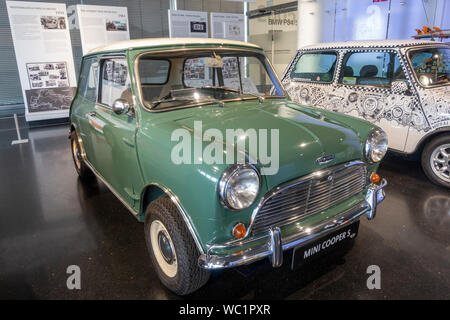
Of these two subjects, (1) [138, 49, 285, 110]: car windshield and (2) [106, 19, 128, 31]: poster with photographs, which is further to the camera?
(2) [106, 19, 128, 31]: poster with photographs

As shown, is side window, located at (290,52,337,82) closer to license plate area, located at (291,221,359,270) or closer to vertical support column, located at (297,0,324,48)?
vertical support column, located at (297,0,324,48)

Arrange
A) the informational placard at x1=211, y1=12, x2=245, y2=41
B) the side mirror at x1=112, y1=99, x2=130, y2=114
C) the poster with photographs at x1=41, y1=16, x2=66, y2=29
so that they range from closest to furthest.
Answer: the side mirror at x1=112, y1=99, x2=130, y2=114 → the poster with photographs at x1=41, y1=16, x2=66, y2=29 → the informational placard at x1=211, y1=12, x2=245, y2=41

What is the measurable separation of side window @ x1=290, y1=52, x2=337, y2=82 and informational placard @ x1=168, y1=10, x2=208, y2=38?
4040 mm

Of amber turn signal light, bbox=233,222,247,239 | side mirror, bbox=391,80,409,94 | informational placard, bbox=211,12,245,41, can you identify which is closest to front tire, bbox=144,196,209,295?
amber turn signal light, bbox=233,222,247,239

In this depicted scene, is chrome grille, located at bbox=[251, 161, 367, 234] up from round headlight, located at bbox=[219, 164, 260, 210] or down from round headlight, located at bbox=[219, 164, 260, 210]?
down

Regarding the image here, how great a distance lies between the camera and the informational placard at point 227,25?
27.8 ft

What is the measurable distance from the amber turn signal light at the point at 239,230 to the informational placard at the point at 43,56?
7.17 metres

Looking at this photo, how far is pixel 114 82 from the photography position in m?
2.87

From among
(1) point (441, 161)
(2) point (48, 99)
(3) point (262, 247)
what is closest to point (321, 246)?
(3) point (262, 247)

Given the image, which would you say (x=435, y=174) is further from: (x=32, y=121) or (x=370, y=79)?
(x=32, y=121)

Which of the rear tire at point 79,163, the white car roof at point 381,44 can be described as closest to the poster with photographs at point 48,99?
the rear tire at point 79,163

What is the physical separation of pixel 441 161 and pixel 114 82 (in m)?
3.69

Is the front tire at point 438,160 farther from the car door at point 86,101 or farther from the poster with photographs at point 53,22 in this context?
the poster with photographs at point 53,22

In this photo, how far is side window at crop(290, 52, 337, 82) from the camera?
15.7 feet
